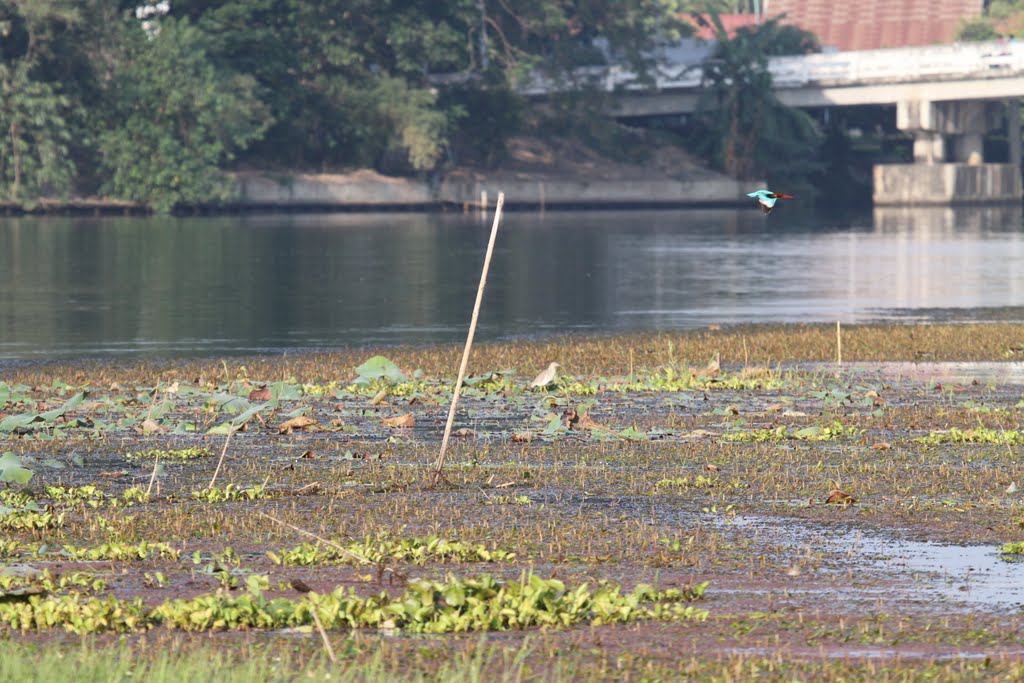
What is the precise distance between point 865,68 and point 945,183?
10042mm

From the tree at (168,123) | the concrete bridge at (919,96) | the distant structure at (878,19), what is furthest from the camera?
the distant structure at (878,19)

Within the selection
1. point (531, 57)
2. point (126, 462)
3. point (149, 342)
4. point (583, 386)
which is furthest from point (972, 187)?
point (126, 462)

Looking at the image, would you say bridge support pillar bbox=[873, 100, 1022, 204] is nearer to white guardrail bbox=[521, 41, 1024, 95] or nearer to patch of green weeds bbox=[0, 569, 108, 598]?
white guardrail bbox=[521, 41, 1024, 95]


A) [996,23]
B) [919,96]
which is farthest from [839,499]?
[996,23]

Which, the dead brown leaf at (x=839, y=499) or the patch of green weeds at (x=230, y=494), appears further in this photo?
the patch of green weeds at (x=230, y=494)

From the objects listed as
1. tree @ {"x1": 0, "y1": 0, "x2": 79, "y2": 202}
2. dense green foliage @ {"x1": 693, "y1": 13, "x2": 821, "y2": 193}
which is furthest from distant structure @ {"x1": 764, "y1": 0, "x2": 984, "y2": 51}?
tree @ {"x1": 0, "y1": 0, "x2": 79, "y2": 202}

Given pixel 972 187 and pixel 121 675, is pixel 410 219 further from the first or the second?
pixel 121 675

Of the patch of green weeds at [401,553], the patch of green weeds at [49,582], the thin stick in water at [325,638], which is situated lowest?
the patch of green weeds at [401,553]

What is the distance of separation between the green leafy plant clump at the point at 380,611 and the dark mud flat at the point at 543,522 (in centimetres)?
2

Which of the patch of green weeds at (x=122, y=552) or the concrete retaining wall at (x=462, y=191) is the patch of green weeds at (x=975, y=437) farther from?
the concrete retaining wall at (x=462, y=191)

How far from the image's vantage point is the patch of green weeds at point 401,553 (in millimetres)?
12219

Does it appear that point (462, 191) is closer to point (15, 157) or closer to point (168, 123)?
point (168, 123)

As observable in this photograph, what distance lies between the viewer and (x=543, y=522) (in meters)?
13.9

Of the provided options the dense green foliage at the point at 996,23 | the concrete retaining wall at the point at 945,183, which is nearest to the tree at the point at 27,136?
the concrete retaining wall at the point at 945,183
